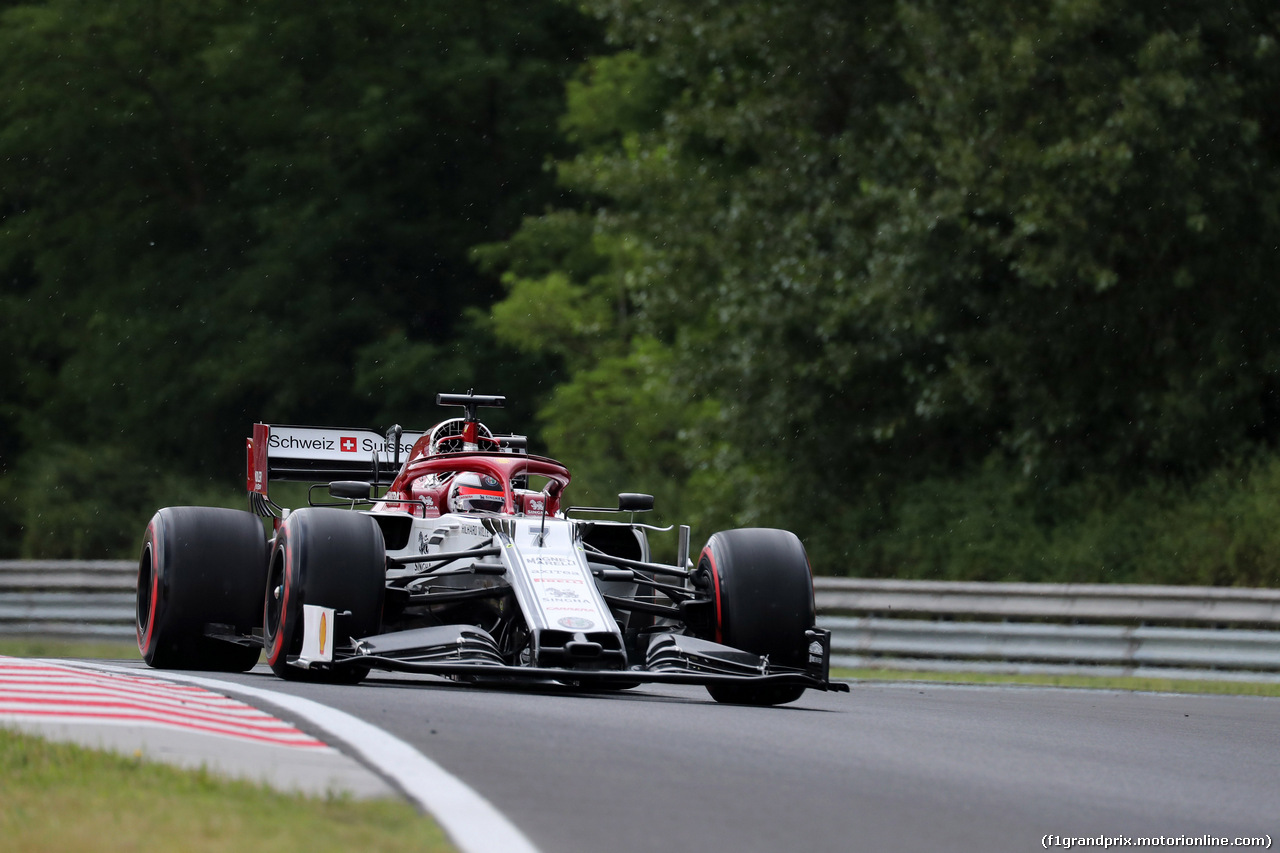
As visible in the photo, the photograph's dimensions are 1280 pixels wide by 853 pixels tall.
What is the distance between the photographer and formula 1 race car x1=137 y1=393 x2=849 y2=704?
391 inches

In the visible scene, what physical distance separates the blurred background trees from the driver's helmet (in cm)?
839

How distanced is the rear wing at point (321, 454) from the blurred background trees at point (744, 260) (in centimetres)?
727

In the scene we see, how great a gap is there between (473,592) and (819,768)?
3.87 meters

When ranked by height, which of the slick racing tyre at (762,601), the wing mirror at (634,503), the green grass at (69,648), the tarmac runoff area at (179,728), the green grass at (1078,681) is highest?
the wing mirror at (634,503)

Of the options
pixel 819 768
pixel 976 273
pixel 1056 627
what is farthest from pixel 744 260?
pixel 819 768

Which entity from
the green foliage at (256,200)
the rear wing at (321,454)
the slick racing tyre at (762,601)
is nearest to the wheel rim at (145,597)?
the rear wing at (321,454)

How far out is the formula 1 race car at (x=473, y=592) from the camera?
9.92 metres

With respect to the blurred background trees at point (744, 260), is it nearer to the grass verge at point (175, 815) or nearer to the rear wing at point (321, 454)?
the rear wing at point (321, 454)

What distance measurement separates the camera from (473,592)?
10.5m

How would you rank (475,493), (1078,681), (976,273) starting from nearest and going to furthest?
(475,493) → (1078,681) → (976,273)

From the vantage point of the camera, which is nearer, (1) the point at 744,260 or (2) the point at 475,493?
(2) the point at 475,493

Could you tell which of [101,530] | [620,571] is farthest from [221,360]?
[620,571]

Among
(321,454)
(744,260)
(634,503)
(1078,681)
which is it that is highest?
(744,260)

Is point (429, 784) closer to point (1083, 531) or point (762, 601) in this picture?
point (762, 601)
